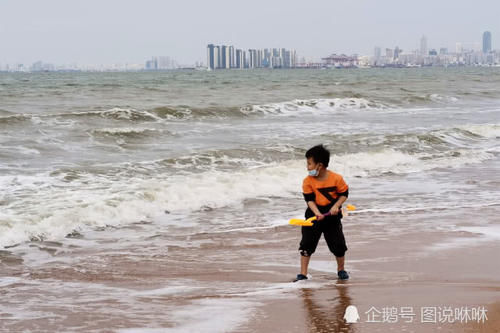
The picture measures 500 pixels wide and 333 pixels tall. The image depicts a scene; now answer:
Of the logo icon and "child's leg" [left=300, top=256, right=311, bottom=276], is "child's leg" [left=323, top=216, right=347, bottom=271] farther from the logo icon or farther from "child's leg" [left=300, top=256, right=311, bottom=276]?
the logo icon

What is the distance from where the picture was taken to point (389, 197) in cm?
1012

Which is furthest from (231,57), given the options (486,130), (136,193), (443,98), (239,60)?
(136,193)

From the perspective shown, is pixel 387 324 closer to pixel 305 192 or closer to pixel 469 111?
pixel 305 192

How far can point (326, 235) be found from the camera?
5.61 m

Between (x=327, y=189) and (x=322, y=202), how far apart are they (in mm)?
112

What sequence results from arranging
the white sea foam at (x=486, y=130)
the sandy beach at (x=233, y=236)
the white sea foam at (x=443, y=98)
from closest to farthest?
the sandy beach at (x=233, y=236) < the white sea foam at (x=486, y=130) < the white sea foam at (x=443, y=98)

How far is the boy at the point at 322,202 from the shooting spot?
5.29 metres

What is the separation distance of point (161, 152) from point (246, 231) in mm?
8078

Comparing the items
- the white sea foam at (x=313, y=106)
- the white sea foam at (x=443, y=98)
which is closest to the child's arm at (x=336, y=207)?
the white sea foam at (x=313, y=106)

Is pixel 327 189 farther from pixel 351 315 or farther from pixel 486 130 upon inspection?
pixel 486 130

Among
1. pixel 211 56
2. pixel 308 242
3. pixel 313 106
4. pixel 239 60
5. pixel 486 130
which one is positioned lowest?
pixel 486 130

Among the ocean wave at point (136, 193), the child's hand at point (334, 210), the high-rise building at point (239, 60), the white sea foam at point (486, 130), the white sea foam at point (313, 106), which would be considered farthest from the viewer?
the high-rise building at point (239, 60)

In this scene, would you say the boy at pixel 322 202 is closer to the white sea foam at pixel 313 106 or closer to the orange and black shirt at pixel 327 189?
the orange and black shirt at pixel 327 189

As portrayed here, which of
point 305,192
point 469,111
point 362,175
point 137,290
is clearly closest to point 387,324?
point 305,192
